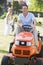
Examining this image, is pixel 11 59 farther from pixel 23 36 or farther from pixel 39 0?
pixel 39 0

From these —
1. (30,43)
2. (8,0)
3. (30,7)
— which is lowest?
(8,0)

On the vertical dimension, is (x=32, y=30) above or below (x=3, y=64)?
above

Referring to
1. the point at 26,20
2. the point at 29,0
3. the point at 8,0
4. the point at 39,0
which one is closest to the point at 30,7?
the point at 29,0

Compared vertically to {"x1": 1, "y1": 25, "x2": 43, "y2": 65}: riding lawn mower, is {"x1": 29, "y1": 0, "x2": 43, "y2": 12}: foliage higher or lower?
lower

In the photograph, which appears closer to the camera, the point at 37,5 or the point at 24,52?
the point at 24,52

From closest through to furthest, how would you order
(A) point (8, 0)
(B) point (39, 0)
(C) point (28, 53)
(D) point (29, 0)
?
(C) point (28, 53) → (B) point (39, 0) → (D) point (29, 0) → (A) point (8, 0)

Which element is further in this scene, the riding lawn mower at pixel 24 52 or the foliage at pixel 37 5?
the foliage at pixel 37 5

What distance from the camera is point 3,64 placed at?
755 centimetres

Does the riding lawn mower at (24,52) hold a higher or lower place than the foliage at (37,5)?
higher

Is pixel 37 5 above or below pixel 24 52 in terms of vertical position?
below

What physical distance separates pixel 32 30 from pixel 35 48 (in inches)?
23.5

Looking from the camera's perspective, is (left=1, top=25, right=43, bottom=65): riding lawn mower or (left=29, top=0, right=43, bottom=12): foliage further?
(left=29, top=0, right=43, bottom=12): foliage

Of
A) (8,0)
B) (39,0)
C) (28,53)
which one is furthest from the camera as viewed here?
(8,0)

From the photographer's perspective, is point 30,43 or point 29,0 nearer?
point 30,43
